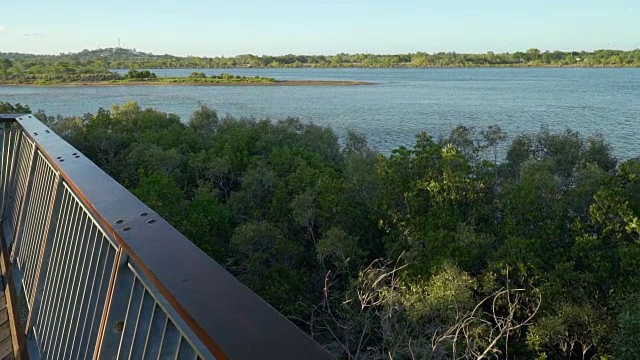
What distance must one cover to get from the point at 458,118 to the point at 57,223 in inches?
1836

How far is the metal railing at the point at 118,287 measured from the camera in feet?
3.78

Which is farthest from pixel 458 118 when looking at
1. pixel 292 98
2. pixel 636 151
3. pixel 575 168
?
pixel 575 168

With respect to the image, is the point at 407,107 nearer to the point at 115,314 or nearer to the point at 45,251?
the point at 45,251

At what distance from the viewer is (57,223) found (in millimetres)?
2785

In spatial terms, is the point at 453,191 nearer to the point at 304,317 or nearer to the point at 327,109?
the point at 304,317

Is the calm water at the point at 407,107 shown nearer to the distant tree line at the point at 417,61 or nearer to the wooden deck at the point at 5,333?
the wooden deck at the point at 5,333

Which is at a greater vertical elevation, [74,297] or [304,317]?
[74,297]

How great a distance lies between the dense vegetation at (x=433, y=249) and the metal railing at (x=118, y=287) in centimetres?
440

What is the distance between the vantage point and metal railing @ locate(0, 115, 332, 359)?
115cm

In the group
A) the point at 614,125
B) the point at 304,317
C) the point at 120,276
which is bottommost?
the point at 304,317

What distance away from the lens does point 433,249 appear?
10.2m

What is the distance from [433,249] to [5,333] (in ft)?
25.7

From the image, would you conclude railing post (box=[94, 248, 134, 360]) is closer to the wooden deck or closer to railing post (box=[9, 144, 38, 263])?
the wooden deck

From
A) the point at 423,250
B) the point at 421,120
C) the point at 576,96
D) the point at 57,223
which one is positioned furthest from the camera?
the point at 576,96
